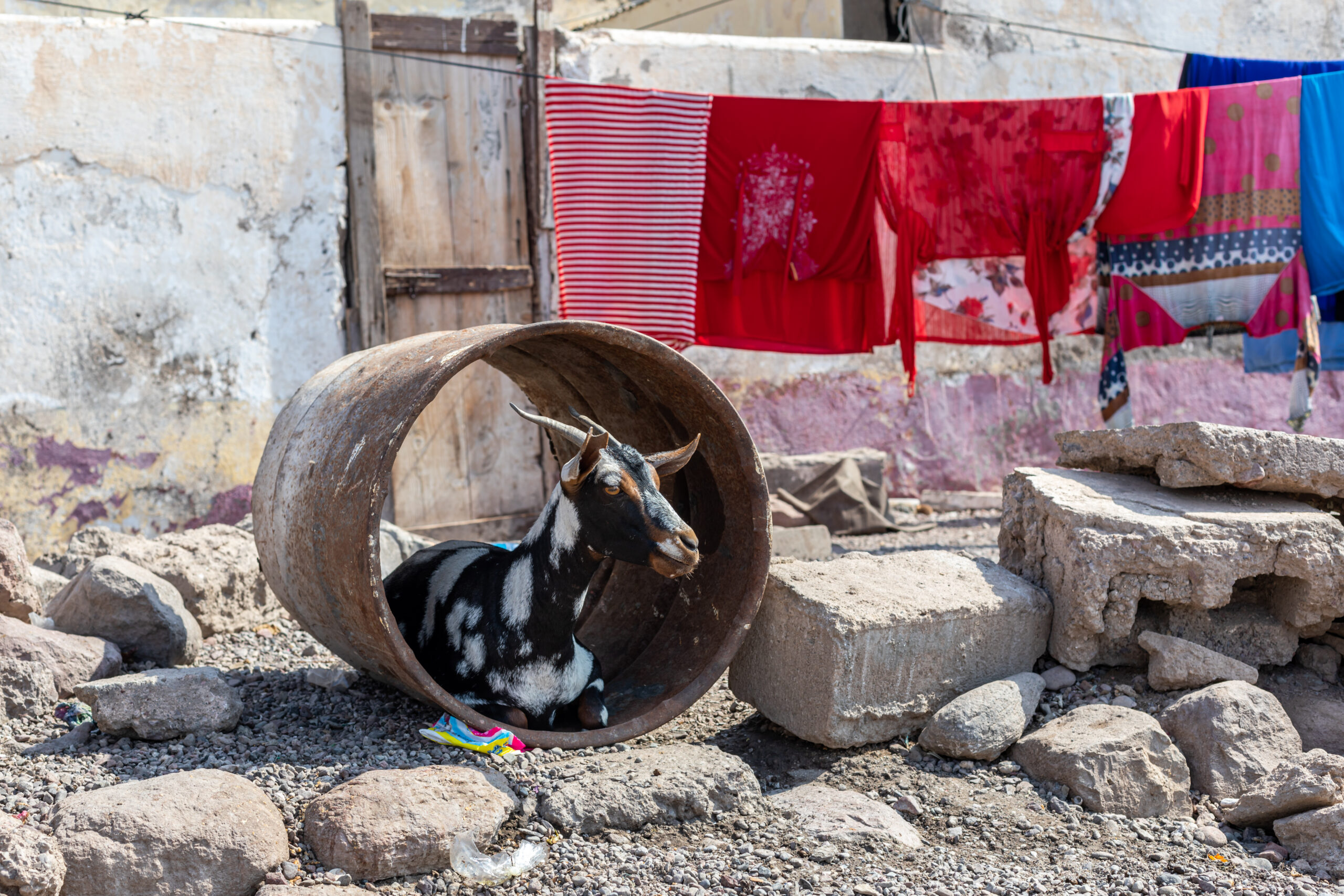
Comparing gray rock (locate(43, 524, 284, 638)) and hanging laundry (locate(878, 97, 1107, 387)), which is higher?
hanging laundry (locate(878, 97, 1107, 387))

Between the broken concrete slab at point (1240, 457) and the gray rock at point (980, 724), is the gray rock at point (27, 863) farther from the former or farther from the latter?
the broken concrete slab at point (1240, 457)

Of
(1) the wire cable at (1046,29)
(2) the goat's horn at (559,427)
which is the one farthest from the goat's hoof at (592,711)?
(1) the wire cable at (1046,29)

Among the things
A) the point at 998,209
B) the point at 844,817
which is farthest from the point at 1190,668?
the point at 998,209

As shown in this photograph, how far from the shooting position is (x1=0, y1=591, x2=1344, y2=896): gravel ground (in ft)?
10.1

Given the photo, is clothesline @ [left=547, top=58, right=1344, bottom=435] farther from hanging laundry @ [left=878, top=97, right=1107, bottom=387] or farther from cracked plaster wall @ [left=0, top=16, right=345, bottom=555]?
cracked plaster wall @ [left=0, top=16, right=345, bottom=555]

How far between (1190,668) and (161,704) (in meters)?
3.42

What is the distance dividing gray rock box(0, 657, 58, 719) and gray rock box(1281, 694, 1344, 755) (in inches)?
163

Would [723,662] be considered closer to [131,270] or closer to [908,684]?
[908,684]

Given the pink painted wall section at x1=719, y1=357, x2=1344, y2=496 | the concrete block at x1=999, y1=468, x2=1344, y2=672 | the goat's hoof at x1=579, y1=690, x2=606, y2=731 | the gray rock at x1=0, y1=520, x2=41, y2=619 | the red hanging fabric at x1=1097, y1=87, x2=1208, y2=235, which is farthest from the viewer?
the pink painted wall section at x1=719, y1=357, x2=1344, y2=496

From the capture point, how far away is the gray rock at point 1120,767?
3.53 metres

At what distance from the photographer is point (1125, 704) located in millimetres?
4027

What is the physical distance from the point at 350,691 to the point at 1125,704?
2785mm

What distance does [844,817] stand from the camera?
3.41 meters

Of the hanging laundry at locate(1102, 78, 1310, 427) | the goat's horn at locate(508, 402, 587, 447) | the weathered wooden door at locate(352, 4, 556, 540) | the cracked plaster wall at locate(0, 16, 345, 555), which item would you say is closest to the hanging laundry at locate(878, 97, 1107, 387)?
the hanging laundry at locate(1102, 78, 1310, 427)
